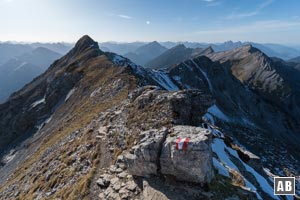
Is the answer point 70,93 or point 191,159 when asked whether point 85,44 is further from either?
point 191,159

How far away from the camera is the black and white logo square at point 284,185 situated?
27.2m

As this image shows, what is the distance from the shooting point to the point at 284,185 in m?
29.8

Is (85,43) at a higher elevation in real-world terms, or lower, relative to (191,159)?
lower

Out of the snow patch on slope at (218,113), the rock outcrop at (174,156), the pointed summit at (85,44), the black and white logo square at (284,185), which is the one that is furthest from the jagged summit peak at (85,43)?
the rock outcrop at (174,156)

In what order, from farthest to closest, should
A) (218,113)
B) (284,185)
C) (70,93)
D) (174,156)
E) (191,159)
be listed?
(218,113)
(70,93)
(284,185)
(174,156)
(191,159)

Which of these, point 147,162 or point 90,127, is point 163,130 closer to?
point 147,162

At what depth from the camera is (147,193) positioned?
2047cm

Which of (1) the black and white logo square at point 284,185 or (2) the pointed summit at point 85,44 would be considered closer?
(1) the black and white logo square at point 284,185

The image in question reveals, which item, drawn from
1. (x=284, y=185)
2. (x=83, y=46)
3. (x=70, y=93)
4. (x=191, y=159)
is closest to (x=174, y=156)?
(x=191, y=159)

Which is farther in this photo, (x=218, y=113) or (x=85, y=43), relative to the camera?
(x=85, y=43)

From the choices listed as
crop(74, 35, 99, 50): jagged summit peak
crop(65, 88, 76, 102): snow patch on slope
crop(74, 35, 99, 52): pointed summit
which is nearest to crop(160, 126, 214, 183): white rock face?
crop(65, 88, 76, 102): snow patch on slope

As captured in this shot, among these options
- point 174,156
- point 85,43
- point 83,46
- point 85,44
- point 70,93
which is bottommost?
point 70,93

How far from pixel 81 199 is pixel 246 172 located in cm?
2190

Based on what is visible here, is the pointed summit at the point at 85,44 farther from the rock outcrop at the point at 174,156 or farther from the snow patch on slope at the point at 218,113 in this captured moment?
the rock outcrop at the point at 174,156
